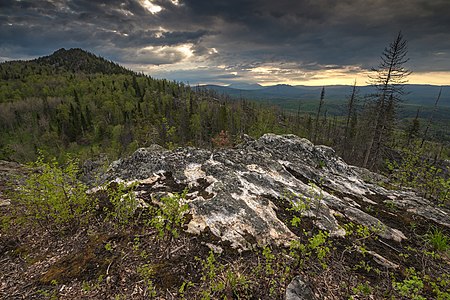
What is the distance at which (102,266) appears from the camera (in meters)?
5.23

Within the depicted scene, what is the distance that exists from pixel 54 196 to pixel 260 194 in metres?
6.92

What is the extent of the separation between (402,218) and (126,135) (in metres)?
85.0

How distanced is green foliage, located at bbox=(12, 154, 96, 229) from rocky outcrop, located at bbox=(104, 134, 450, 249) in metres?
2.09

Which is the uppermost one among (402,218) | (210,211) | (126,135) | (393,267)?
(210,211)

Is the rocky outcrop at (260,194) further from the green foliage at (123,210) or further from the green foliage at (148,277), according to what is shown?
the green foliage at (148,277)

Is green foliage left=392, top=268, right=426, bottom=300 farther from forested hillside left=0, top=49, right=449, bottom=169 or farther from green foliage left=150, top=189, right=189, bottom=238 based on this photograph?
forested hillside left=0, top=49, right=449, bottom=169

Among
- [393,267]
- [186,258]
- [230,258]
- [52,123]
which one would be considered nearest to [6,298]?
[186,258]

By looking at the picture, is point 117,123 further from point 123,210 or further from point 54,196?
point 123,210

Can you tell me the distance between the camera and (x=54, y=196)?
6.15 metres

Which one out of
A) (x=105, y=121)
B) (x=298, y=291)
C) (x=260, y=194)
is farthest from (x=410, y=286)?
(x=105, y=121)

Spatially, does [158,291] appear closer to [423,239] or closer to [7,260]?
[7,260]

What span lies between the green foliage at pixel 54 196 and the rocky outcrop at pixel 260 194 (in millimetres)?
2094

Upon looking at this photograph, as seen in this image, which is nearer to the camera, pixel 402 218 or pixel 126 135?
pixel 402 218

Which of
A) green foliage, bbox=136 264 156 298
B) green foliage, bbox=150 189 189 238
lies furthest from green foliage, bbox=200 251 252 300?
green foliage, bbox=150 189 189 238
